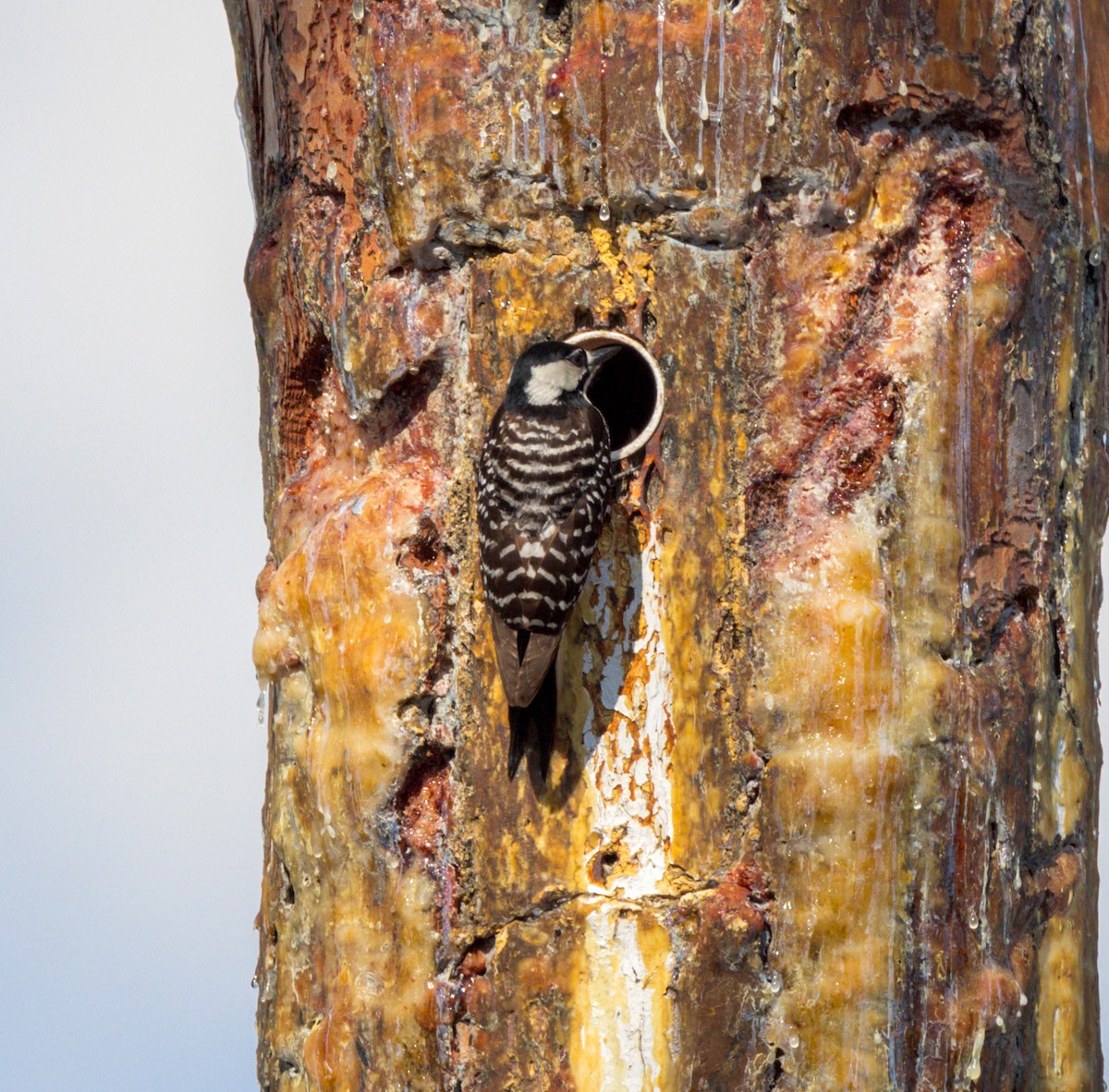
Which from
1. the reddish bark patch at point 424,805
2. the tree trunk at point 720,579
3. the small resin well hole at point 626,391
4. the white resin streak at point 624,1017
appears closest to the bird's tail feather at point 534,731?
the tree trunk at point 720,579

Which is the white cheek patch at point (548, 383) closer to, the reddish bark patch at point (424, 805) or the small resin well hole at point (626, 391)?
the small resin well hole at point (626, 391)

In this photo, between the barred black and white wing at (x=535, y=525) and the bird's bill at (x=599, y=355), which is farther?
the bird's bill at (x=599, y=355)

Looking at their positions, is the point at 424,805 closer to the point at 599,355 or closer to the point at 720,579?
the point at 720,579

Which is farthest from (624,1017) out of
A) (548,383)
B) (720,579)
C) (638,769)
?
(548,383)

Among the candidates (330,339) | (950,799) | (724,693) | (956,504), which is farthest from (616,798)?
(330,339)

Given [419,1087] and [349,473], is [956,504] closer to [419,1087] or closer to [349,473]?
[349,473]

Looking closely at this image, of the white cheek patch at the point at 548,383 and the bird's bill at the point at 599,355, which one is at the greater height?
the bird's bill at the point at 599,355
